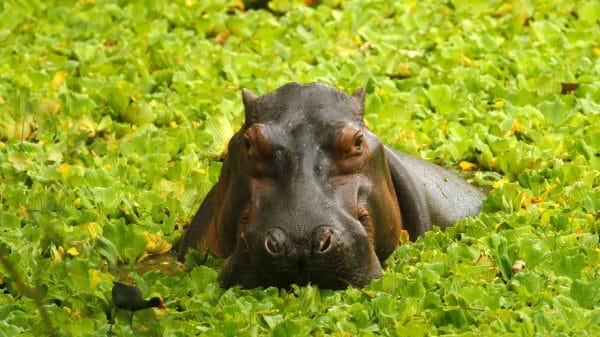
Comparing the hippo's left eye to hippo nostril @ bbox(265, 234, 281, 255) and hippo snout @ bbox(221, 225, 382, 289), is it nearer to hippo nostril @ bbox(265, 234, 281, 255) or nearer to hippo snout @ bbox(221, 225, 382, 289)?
hippo snout @ bbox(221, 225, 382, 289)

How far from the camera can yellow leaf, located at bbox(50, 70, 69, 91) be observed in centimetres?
964

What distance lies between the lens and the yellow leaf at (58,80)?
9641mm

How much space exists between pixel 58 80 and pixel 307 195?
407cm

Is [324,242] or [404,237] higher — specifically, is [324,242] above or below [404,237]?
above

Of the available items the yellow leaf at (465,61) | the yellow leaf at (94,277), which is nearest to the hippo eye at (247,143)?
the yellow leaf at (94,277)

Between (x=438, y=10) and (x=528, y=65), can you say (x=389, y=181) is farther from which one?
(x=438, y=10)

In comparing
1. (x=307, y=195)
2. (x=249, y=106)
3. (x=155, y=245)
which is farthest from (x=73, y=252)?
(x=307, y=195)

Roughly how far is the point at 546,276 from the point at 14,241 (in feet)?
7.82

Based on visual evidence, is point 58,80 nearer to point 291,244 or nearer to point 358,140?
point 358,140

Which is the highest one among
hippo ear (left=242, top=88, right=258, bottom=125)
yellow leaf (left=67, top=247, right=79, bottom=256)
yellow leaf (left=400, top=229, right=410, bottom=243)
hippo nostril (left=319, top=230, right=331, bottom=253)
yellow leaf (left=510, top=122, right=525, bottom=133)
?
hippo ear (left=242, top=88, right=258, bottom=125)

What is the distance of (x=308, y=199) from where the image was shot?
19.7 feet

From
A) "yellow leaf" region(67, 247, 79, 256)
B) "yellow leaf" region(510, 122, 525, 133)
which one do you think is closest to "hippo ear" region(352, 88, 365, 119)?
"yellow leaf" region(67, 247, 79, 256)

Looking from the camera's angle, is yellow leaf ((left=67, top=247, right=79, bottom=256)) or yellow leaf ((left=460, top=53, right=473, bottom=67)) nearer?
yellow leaf ((left=67, top=247, right=79, bottom=256))

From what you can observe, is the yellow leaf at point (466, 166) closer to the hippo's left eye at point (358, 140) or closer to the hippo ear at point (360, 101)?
the hippo ear at point (360, 101)
